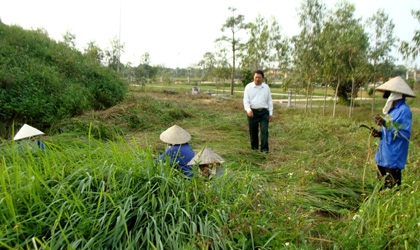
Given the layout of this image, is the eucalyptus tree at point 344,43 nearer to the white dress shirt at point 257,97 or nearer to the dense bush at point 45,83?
the white dress shirt at point 257,97

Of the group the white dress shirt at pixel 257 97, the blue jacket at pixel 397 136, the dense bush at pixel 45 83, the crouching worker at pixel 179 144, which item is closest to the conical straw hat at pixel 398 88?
the blue jacket at pixel 397 136

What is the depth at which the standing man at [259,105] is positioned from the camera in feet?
16.5

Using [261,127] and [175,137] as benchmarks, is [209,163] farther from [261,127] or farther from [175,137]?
[261,127]

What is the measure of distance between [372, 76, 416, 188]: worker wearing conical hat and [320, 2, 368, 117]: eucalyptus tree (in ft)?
25.4

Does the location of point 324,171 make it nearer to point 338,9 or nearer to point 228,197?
point 228,197

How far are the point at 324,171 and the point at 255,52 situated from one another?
47.8 ft

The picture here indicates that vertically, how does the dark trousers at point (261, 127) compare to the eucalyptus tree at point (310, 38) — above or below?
below

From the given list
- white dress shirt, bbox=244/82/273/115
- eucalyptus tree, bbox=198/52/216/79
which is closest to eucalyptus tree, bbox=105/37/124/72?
eucalyptus tree, bbox=198/52/216/79

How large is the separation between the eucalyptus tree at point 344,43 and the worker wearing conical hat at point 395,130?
25.4 ft

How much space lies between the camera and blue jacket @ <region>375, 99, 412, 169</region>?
287 centimetres

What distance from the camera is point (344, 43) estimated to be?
995cm

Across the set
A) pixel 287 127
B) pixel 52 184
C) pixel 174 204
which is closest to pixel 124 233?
pixel 174 204

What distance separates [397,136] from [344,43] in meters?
8.02

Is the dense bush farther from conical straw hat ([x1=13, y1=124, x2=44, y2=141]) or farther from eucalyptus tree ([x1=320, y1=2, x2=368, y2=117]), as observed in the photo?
eucalyptus tree ([x1=320, y1=2, x2=368, y2=117])
